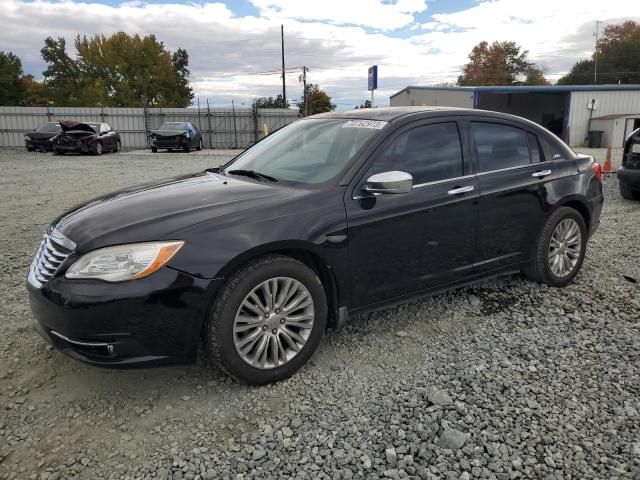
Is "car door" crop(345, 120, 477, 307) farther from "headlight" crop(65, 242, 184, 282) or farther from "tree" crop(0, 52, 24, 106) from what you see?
"tree" crop(0, 52, 24, 106)

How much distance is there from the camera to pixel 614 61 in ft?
237

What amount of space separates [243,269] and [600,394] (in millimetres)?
2138

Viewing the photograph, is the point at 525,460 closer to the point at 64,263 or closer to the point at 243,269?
the point at 243,269

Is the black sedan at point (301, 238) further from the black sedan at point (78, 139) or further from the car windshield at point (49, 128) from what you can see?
the car windshield at point (49, 128)

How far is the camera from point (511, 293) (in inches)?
181

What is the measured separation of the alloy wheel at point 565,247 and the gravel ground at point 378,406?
40 cm

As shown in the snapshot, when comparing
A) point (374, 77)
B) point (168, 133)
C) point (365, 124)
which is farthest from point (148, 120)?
point (365, 124)

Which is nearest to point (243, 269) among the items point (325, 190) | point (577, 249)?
point (325, 190)

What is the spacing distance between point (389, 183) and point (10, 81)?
6834 cm

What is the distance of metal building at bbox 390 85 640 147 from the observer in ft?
103

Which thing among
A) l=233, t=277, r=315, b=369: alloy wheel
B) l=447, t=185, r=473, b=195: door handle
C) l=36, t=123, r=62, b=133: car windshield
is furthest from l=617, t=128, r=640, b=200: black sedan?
l=36, t=123, r=62, b=133: car windshield

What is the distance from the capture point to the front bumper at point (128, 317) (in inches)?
105

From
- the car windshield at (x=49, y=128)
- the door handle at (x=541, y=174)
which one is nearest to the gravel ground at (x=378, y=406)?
the door handle at (x=541, y=174)

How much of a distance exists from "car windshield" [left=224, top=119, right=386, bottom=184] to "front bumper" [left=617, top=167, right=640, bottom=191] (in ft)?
22.1
